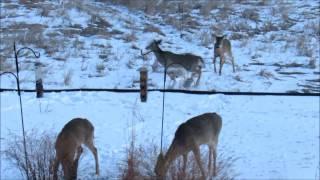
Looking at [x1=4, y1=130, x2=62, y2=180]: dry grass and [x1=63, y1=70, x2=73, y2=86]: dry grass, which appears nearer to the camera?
[x1=4, y1=130, x2=62, y2=180]: dry grass

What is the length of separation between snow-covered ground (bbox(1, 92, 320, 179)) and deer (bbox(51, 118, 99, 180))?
0.51 meters

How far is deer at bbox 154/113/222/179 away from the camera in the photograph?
25.5ft

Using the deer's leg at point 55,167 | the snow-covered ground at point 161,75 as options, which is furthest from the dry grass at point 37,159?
the snow-covered ground at point 161,75

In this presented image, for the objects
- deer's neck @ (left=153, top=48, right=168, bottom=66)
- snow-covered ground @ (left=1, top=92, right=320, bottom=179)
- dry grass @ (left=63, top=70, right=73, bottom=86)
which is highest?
deer's neck @ (left=153, top=48, right=168, bottom=66)

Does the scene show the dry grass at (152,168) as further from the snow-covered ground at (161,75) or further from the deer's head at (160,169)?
the snow-covered ground at (161,75)

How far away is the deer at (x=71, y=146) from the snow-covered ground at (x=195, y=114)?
1.67 ft

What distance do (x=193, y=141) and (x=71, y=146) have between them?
1.67m

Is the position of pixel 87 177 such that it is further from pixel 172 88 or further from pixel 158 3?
pixel 158 3

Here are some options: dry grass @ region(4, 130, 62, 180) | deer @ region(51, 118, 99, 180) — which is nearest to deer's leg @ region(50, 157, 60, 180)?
deer @ region(51, 118, 99, 180)

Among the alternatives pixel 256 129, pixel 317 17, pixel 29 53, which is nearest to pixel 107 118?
pixel 256 129

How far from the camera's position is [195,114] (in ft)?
39.7

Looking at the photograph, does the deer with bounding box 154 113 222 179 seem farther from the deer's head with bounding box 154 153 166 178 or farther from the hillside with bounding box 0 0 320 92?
the hillside with bounding box 0 0 320 92

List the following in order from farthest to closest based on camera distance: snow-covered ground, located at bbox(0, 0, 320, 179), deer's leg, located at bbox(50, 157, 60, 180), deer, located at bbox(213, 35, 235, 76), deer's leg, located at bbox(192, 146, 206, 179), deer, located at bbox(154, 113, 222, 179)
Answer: deer, located at bbox(213, 35, 235, 76)
snow-covered ground, located at bbox(0, 0, 320, 179)
deer, located at bbox(154, 113, 222, 179)
deer's leg, located at bbox(192, 146, 206, 179)
deer's leg, located at bbox(50, 157, 60, 180)

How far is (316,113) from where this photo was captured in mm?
12273
